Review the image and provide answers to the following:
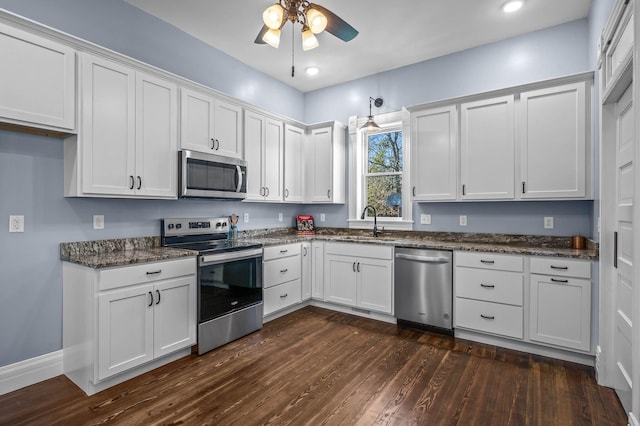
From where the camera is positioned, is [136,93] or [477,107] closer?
[136,93]

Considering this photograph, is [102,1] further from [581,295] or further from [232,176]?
[581,295]

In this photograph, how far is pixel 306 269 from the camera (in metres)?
4.17

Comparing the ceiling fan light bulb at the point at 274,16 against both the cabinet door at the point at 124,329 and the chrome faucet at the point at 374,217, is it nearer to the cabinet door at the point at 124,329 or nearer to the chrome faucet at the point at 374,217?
the cabinet door at the point at 124,329

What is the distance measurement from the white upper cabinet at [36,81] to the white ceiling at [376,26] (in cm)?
109

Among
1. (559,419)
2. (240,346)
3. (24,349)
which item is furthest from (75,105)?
(559,419)

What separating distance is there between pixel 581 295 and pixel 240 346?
9.65ft

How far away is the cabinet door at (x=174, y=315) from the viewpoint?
257 cm

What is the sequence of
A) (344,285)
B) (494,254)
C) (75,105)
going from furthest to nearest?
(344,285)
(494,254)
(75,105)

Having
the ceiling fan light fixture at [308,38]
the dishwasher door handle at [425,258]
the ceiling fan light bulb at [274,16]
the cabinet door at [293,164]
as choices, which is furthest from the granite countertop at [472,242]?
the ceiling fan light bulb at [274,16]

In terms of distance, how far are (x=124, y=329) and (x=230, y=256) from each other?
1020mm

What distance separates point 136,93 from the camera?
8.96 feet

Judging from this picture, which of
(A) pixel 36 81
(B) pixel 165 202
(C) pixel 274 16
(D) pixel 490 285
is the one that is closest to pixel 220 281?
(B) pixel 165 202

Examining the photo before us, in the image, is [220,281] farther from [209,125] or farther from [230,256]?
[209,125]

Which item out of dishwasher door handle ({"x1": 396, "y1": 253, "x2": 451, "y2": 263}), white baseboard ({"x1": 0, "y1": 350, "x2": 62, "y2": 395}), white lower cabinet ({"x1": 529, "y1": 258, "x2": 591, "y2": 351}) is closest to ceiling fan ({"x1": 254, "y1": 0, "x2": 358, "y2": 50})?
dishwasher door handle ({"x1": 396, "y1": 253, "x2": 451, "y2": 263})
